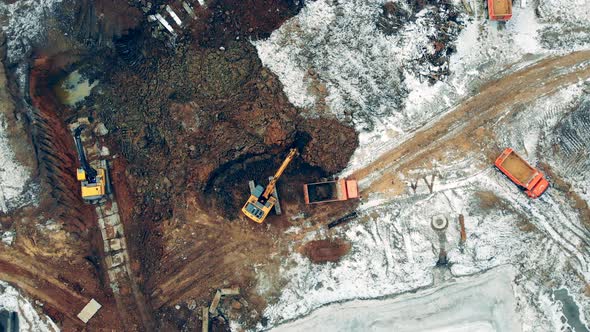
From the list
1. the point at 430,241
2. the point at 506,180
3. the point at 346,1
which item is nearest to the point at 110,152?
the point at 346,1

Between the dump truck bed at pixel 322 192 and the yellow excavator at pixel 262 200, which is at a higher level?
the yellow excavator at pixel 262 200

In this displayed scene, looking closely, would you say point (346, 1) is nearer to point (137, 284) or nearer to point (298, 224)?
point (298, 224)

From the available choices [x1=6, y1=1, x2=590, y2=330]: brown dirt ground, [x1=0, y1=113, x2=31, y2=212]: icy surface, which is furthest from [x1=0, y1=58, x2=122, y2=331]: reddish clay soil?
[x1=0, y1=113, x2=31, y2=212]: icy surface

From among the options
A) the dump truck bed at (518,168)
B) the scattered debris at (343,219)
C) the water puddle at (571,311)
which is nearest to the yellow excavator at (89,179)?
the scattered debris at (343,219)

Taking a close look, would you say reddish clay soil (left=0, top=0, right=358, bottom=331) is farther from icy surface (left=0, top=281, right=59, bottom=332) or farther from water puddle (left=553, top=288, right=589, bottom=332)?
water puddle (left=553, top=288, right=589, bottom=332)

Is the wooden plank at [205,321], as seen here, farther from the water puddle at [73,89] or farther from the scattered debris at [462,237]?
the scattered debris at [462,237]

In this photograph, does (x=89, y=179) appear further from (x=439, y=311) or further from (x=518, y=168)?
(x=518, y=168)
